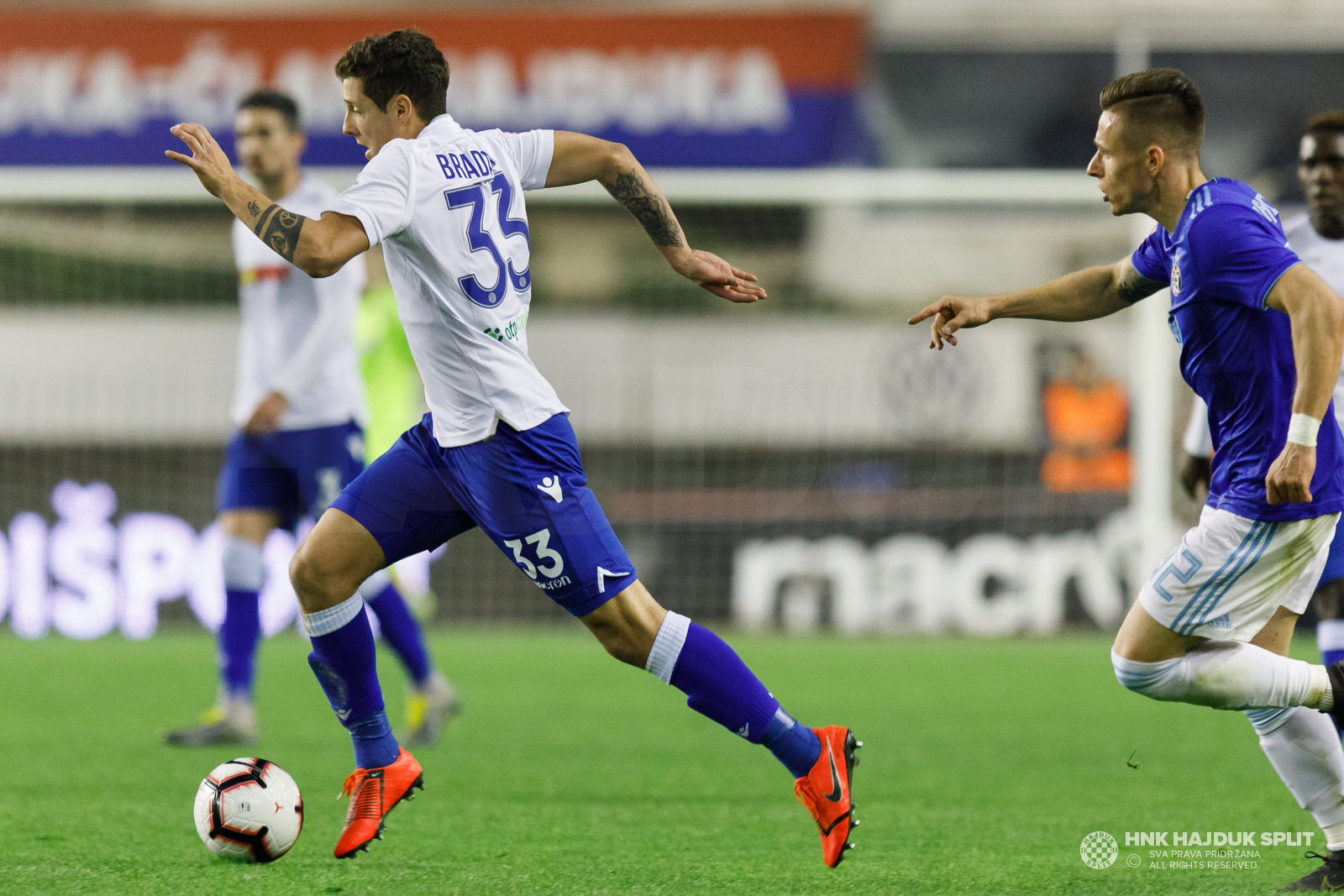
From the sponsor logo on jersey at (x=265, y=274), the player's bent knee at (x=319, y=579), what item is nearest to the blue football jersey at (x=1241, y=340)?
the player's bent knee at (x=319, y=579)

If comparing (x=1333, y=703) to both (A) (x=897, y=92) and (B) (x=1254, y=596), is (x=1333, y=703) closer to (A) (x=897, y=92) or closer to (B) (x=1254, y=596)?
(B) (x=1254, y=596)

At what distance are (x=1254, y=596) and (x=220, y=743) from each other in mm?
3999

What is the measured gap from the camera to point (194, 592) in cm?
1075

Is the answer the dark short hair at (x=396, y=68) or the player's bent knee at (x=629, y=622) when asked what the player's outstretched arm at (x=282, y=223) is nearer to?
the dark short hair at (x=396, y=68)

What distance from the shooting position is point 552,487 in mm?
3793

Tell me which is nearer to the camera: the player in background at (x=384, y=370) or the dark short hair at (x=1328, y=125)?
the dark short hair at (x=1328, y=125)

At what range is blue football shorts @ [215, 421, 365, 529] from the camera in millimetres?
5934

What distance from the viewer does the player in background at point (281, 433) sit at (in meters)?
5.91

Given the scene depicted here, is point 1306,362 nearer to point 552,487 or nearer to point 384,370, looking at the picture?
point 552,487

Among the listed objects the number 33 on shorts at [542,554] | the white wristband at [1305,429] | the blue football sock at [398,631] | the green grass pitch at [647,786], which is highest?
the white wristband at [1305,429]

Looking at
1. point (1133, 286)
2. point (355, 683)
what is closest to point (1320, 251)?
point (1133, 286)

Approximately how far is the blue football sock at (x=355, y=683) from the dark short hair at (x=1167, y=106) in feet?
7.56

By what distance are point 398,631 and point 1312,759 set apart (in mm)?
3446

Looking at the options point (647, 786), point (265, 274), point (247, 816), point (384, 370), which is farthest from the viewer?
point (384, 370)
